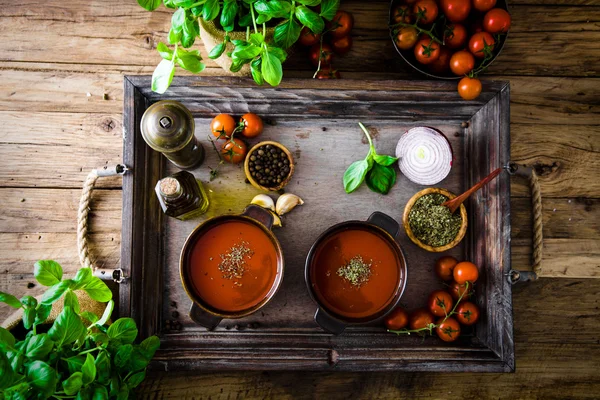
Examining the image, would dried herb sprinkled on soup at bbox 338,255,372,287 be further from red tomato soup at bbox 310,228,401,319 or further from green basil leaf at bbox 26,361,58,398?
green basil leaf at bbox 26,361,58,398

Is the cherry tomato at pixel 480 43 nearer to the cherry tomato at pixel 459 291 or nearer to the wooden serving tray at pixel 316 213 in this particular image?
the wooden serving tray at pixel 316 213

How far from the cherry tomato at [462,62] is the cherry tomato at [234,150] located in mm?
808

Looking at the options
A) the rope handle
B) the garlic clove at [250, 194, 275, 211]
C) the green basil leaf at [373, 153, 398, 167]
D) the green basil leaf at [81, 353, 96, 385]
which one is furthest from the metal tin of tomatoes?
the green basil leaf at [81, 353, 96, 385]

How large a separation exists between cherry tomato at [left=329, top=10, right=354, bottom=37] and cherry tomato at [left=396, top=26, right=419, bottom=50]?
0.19 meters

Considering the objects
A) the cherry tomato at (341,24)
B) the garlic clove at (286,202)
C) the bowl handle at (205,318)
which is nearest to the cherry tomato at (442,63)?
the cherry tomato at (341,24)

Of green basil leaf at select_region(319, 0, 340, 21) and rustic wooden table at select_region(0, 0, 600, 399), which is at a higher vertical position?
green basil leaf at select_region(319, 0, 340, 21)

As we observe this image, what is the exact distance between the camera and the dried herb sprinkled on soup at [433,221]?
4.96 feet

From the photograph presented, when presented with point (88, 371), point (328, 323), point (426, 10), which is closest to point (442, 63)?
point (426, 10)

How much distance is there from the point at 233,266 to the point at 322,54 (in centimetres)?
83

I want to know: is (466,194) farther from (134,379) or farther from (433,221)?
(134,379)

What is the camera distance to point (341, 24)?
1674 mm

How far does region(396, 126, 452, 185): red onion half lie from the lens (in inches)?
60.8

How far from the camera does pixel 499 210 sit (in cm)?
150

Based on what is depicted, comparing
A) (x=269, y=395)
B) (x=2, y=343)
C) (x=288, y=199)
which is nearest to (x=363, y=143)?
(x=288, y=199)
